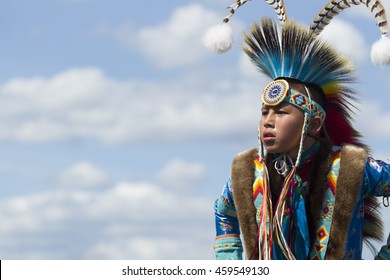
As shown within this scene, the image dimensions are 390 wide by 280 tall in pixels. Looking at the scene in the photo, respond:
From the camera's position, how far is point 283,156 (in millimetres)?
6188

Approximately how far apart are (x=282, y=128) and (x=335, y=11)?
3.12ft

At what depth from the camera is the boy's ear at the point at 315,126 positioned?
6.19 m

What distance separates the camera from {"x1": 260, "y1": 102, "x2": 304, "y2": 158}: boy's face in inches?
239

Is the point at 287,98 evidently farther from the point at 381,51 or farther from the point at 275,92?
the point at 381,51

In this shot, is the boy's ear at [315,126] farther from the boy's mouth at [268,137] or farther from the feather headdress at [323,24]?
the feather headdress at [323,24]

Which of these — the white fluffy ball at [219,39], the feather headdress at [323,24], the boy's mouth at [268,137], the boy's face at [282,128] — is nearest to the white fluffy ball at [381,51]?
the feather headdress at [323,24]

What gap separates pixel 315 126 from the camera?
6.21 metres

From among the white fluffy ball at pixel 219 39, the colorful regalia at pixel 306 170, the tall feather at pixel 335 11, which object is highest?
the tall feather at pixel 335 11

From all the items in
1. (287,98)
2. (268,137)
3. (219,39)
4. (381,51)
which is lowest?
(268,137)

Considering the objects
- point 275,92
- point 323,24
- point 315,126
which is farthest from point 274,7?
point 315,126
